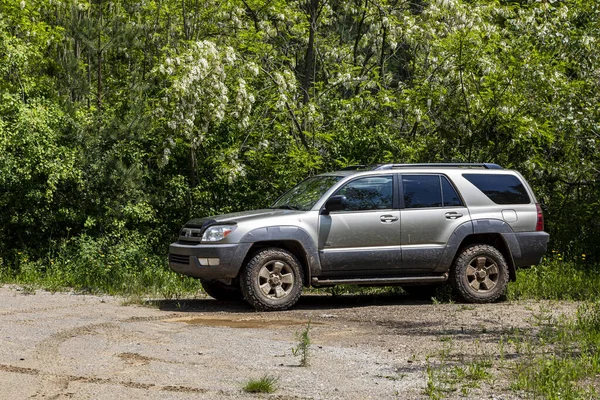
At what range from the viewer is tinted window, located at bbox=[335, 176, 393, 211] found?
1264 cm

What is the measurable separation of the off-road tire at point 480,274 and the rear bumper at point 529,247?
310mm

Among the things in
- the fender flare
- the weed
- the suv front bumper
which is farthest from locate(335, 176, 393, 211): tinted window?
the weed

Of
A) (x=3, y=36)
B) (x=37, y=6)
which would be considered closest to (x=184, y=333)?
(x=3, y=36)

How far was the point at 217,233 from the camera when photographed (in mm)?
12055

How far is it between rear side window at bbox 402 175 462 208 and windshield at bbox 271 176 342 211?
38.8 inches

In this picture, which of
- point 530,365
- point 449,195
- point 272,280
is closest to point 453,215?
point 449,195

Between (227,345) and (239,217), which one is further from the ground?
(239,217)

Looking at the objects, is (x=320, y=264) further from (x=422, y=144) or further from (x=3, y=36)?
(x=3, y=36)

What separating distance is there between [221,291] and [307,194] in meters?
1.85

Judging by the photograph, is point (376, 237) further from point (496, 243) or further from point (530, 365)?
point (530, 365)

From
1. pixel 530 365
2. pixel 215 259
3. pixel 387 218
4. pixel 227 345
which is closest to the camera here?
pixel 530 365

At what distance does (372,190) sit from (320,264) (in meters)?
1.32

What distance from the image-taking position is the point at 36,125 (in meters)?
16.6

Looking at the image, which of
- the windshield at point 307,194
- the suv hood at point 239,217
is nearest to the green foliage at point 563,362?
the windshield at point 307,194
